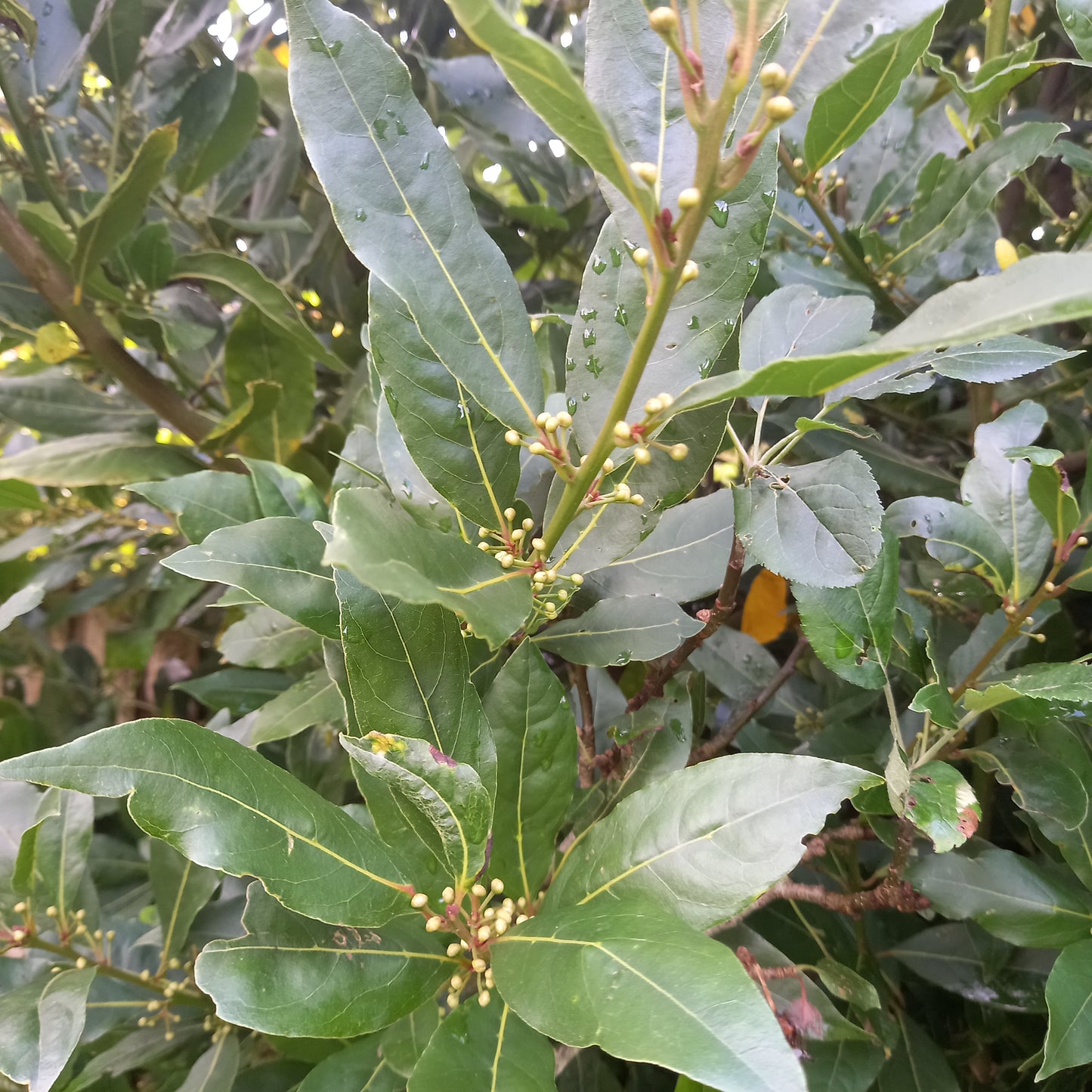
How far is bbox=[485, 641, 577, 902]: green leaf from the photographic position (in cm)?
57

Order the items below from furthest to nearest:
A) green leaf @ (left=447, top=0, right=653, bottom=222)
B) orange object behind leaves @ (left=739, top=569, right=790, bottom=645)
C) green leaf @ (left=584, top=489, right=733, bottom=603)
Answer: orange object behind leaves @ (left=739, top=569, right=790, bottom=645), green leaf @ (left=584, top=489, right=733, bottom=603), green leaf @ (left=447, top=0, right=653, bottom=222)

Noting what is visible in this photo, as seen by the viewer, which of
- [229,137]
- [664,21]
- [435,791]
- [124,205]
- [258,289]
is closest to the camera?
[664,21]

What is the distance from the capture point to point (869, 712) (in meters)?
0.93

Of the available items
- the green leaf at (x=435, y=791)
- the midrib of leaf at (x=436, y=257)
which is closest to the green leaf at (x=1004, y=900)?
the green leaf at (x=435, y=791)

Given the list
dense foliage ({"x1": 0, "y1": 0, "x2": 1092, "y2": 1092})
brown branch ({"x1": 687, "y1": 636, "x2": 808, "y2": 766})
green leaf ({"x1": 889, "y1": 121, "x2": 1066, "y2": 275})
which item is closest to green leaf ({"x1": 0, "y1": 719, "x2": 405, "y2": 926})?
dense foliage ({"x1": 0, "y1": 0, "x2": 1092, "y2": 1092})

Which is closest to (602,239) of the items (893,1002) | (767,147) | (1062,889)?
(767,147)

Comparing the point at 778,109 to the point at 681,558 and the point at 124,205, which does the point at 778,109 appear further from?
the point at 124,205

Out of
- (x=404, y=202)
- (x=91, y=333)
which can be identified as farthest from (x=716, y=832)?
(x=91, y=333)

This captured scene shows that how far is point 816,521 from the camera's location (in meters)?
0.49

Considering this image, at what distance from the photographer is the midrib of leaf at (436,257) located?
451 mm

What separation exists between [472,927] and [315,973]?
0.37 feet

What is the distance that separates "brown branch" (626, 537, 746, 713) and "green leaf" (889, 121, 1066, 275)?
47cm

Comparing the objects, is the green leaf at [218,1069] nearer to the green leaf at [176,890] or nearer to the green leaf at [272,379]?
the green leaf at [176,890]

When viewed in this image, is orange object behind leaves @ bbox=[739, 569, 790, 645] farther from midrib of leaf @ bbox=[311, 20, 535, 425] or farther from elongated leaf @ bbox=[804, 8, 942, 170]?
midrib of leaf @ bbox=[311, 20, 535, 425]
